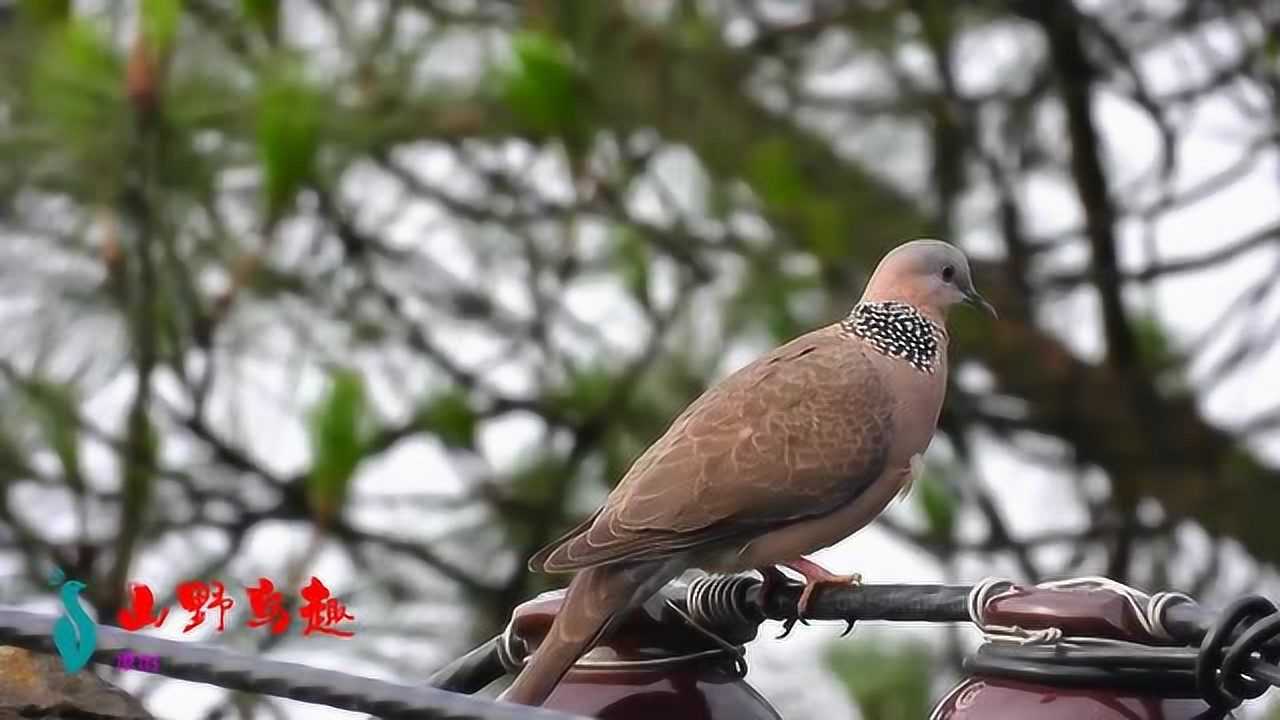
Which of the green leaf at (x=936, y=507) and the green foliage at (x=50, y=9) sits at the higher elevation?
the green foliage at (x=50, y=9)

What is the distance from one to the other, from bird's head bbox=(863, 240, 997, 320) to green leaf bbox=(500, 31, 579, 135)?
0.78m

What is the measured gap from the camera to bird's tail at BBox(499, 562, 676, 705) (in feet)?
3.54

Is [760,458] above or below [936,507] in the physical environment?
above

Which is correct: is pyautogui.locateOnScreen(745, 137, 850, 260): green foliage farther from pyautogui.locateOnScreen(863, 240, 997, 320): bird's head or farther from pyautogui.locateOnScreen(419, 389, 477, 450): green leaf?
pyautogui.locateOnScreen(863, 240, 997, 320): bird's head

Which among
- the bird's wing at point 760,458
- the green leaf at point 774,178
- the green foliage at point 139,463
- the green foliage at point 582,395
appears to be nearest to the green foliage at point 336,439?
the green foliage at point 139,463

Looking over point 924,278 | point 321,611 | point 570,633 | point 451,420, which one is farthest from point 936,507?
point 570,633

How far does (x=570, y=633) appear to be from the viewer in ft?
3.57

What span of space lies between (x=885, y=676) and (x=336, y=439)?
3.00 ft

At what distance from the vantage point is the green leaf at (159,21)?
7.11 feet

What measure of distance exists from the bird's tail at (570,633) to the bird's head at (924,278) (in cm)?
55

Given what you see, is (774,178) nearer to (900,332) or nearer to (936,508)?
(936,508)

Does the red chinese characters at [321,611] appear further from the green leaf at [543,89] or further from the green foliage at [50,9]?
the green foliage at [50,9]

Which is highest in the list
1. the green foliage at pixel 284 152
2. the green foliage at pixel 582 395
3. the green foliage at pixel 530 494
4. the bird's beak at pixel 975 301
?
the green foliage at pixel 284 152

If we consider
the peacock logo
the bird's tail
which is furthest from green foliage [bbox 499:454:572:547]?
the peacock logo
